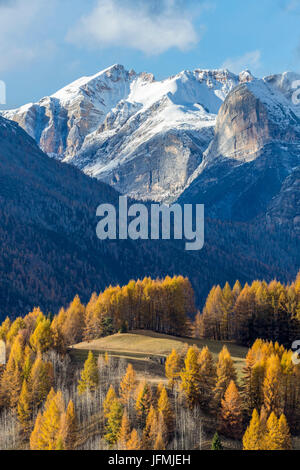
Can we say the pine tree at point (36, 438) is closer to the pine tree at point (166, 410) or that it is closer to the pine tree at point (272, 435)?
the pine tree at point (166, 410)

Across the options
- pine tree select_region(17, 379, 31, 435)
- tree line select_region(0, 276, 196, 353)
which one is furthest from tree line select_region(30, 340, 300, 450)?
tree line select_region(0, 276, 196, 353)

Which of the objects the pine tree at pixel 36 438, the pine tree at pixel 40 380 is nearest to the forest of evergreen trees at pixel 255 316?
the pine tree at pixel 40 380

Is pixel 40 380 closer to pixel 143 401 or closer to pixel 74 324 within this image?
pixel 143 401

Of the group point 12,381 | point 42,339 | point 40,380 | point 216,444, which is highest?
point 42,339

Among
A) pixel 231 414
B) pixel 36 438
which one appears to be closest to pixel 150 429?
pixel 231 414
